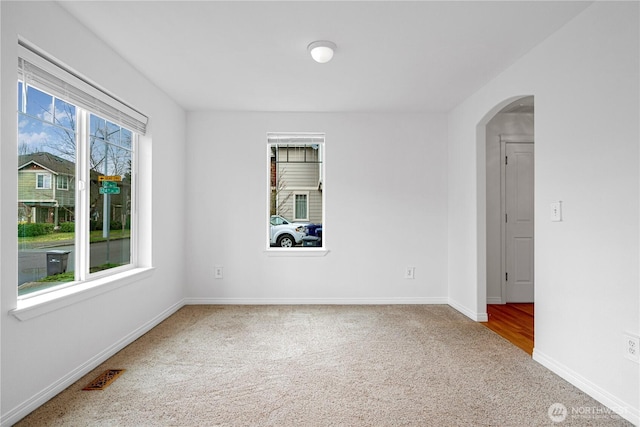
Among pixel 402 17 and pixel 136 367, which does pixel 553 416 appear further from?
pixel 136 367

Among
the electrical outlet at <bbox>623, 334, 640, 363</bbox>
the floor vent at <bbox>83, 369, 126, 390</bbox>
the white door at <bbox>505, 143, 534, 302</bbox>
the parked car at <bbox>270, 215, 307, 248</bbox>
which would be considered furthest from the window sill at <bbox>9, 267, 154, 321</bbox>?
the white door at <bbox>505, 143, 534, 302</bbox>

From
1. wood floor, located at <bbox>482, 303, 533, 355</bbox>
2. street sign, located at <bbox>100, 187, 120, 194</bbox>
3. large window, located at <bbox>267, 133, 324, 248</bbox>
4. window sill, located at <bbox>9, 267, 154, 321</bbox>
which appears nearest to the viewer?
window sill, located at <bbox>9, 267, 154, 321</bbox>

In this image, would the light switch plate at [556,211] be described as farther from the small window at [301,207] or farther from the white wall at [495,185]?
the small window at [301,207]

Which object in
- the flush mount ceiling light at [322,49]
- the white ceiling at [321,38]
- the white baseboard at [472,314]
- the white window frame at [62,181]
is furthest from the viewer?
the white baseboard at [472,314]

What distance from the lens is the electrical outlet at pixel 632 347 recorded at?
191cm

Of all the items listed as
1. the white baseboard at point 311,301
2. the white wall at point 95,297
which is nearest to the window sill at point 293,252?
the white baseboard at point 311,301

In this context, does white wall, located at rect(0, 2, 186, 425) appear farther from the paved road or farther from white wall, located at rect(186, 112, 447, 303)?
white wall, located at rect(186, 112, 447, 303)

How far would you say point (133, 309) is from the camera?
3234mm

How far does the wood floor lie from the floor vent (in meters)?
3.26

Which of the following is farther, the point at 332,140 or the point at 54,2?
the point at 332,140

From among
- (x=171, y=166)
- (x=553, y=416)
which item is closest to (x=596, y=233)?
(x=553, y=416)

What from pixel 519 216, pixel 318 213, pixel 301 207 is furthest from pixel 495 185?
pixel 301 207

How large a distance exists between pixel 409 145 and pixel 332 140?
1.02 m

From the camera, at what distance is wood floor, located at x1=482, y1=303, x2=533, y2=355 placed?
324 cm
